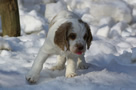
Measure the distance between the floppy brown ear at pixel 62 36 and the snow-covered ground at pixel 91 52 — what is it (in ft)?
1.18

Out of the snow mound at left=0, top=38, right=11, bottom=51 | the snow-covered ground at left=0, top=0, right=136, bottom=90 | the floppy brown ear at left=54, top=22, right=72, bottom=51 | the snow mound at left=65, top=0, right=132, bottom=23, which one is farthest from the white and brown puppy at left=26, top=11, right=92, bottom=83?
the snow mound at left=65, top=0, right=132, bottom=23

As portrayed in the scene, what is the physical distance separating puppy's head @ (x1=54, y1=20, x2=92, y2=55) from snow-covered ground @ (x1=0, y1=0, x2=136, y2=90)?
343 mm

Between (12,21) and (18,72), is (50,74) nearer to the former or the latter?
(18,72)

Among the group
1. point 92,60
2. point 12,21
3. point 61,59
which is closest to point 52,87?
point 61,59

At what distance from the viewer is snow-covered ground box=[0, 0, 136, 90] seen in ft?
8.71

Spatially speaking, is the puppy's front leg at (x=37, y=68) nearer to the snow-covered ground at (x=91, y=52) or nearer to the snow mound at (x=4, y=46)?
the snow-covered ground at (x=91, y=52)

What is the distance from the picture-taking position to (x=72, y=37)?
102 inches

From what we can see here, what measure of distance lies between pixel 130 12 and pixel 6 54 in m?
4.14

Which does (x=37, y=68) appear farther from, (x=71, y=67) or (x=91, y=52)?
(x=91, y=52)

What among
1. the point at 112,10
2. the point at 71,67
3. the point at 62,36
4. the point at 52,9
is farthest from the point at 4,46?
the point at 112,10

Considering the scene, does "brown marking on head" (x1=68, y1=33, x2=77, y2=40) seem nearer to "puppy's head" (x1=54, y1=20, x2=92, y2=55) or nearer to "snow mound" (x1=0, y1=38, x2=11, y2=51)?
"puppy's head" (x1=54, y1=20, x2=92, y2=55)

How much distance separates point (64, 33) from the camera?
2627 millimetres

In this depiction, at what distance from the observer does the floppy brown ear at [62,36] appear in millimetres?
2619

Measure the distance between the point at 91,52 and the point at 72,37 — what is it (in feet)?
6.13
